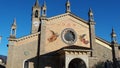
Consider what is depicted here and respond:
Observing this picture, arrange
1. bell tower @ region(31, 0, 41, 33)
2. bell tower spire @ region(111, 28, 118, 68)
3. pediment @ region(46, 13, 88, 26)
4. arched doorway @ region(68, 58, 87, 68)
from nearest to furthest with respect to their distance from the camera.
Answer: arched doorway @ region(68, 58, 87, 68)
pediment @ region(46, 13, 88, 26)
bell tower spire @ region(111, 28, 118, 68)
bell tower @ region(31, 0, 41, 33)

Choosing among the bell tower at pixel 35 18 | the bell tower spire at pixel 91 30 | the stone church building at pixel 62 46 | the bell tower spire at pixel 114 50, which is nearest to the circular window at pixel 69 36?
the stone church building at pixel 62 46

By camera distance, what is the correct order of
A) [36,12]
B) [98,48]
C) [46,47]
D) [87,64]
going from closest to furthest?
1. [87,64]
2. [46,47]
3. [98,48]
4. [36,12]

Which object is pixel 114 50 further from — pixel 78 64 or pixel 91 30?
pixel 78 64

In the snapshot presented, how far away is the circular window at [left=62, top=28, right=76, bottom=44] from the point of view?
110 feet

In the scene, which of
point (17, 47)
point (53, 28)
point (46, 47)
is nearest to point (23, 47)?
point (17, 47)

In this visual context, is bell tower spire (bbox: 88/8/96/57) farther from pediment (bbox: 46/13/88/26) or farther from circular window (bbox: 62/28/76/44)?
circular window (bbox: 62/28/76/44)

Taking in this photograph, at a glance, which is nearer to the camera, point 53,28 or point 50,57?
point 50,57

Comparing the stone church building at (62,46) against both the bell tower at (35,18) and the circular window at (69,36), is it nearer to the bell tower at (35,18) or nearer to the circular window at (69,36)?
the circular window at (69,36)

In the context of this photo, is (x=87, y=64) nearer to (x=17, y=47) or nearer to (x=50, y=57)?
(x=50, y=57)

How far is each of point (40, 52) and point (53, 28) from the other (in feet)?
15.4

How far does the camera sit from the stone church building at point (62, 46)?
30288mm

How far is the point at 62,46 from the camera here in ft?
108

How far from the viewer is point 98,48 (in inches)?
1346

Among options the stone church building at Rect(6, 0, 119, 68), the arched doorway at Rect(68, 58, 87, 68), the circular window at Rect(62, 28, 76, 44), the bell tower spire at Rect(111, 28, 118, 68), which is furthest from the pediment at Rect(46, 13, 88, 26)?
the arched doorway at Rect(68, 58, 87, 68)
